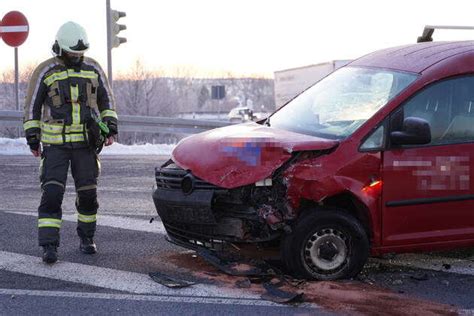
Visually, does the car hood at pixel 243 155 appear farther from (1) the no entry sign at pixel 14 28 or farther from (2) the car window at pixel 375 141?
(1) the no entry sign at pixel 14 28

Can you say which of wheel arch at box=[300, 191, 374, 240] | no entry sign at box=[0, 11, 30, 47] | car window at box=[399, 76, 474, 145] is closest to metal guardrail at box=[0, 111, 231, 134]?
no entry sign at box=[0, 11, 30, 47]

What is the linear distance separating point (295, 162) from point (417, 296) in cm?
119

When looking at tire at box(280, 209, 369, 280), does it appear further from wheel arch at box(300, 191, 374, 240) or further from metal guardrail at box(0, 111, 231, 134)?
metal guardrail at box(0, 111, 231, 134)

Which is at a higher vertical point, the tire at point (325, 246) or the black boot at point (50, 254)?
the tire at point (325, 246)

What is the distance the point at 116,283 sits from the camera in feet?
15.2

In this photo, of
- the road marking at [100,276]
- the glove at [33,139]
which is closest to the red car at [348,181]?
the road marking at [100,276]

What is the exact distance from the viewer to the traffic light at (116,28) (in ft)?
56.4

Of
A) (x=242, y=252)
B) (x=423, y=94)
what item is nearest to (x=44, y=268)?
(x=242, y=252)

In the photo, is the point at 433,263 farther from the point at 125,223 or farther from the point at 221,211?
the point at 125,223

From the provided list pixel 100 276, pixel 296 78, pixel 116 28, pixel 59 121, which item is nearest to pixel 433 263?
pixel 100 276

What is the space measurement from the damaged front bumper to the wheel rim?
24 cm

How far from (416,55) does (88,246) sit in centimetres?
303

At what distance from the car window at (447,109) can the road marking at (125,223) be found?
267cm

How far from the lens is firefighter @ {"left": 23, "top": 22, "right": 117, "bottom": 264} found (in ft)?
17.1
